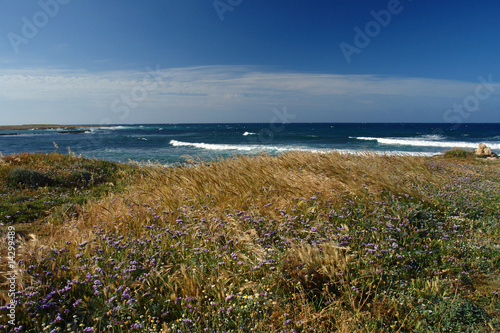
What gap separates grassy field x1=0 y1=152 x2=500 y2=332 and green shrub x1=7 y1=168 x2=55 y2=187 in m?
5.69

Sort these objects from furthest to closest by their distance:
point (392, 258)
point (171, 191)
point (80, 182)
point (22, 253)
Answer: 1. point (80, 182)
2. point (171, 191)
3. point (392, 258)
4. point (22, 253)

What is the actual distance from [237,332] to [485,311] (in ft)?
8.13

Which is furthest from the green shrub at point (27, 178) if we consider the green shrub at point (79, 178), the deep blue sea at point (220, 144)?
the deep blue sea at point (220, 144)

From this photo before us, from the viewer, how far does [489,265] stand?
3578 mm

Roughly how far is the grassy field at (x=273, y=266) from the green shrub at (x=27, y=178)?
5.69m

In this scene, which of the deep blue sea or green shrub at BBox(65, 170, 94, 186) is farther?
the deep blue sea

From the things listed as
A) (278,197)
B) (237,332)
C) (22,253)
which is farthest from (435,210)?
(22,253)

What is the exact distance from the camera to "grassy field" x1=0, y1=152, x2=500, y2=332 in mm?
2646

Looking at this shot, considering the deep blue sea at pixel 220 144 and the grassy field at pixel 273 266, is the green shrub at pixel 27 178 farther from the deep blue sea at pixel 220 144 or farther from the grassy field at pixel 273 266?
the grassy field at pixel 273 266

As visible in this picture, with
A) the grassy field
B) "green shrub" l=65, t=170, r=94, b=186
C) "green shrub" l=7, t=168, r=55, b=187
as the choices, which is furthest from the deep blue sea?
the grassy field

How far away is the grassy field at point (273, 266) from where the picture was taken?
2.65 m

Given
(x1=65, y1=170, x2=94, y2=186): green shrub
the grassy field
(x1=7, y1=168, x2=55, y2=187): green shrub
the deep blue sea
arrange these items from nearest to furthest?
the grassy field
(x1=7, y1=168, x2=55, y2=187): green shrub
(x1=65, y1=170, x2=94, y2=186): green shrub
the deep blue sea

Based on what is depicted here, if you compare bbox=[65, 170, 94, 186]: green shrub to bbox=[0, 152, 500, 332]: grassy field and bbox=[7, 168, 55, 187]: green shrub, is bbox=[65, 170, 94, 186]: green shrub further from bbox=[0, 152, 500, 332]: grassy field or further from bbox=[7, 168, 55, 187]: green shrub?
bbox=[0, 152, 500, 332]: grassy field

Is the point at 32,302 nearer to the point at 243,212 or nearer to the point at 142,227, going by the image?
the point at 142,227
